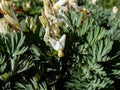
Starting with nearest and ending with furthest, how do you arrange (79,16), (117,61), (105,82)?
(105,82), (117,61), (79,16)

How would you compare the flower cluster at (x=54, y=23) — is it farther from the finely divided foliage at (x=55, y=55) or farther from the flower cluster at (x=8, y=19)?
the flower cluster at (x=8, y=19)

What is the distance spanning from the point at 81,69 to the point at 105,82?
132 mm

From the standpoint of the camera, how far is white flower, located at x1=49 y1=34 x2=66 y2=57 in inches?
63.6

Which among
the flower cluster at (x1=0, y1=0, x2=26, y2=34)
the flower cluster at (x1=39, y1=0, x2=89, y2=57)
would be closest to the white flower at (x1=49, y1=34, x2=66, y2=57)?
the flower cluster at (x1=39, y1=0, x2=89, y2=57)

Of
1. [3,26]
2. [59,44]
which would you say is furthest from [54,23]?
[3,26]

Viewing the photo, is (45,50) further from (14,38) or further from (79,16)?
(79,16)

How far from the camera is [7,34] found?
1673 mm

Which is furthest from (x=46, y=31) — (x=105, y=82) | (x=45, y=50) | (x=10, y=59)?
(x=105, y=82)

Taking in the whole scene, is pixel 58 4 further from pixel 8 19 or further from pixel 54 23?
pixel 8 19

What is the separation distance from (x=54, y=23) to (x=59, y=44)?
0.14 meters

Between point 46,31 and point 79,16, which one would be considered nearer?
point 46,31

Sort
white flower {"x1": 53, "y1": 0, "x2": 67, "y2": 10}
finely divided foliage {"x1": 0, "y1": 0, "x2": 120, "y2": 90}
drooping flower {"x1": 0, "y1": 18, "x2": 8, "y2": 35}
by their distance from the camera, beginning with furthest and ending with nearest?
white flower {"x1": 53, "y1": 0, "x2": 67, "y2": 10} → drooping flower {"x1": 0, "y1": 18, "x2": 8, "y2": 35} → finely divided foliage {"x1": 0, "y1": 0, "x2": 120, "y2": 90}

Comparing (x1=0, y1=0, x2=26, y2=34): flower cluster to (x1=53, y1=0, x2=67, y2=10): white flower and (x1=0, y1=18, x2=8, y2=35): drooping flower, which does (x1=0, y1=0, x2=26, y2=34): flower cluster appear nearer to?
(x1=0, y1=18, x2=8, y2=35): drooping flower

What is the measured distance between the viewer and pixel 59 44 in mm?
1619
